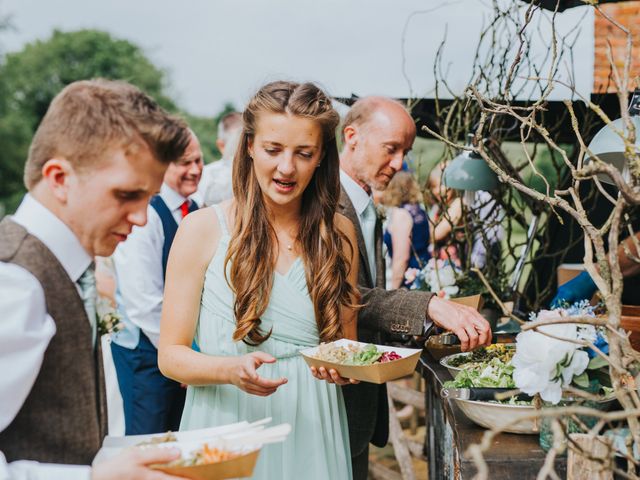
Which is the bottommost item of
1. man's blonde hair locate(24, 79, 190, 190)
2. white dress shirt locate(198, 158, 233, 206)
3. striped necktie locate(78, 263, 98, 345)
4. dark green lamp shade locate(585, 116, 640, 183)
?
striped necktie locate(78, 263, 98, 345)

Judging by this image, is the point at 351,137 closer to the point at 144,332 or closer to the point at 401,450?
the point at 144,332

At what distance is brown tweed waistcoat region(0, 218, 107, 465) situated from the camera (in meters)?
1.19

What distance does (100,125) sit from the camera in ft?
4.17

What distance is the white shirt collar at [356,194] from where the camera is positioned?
2.87m

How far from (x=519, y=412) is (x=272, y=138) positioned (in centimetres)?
101

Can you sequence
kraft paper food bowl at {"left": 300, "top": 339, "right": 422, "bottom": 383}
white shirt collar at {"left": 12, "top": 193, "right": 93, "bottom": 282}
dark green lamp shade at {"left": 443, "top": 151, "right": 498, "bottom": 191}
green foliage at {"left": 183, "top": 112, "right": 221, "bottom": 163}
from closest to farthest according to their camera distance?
white shirt collar at {"left": 12, "top": 193, "right": 93, "bottom": 282}
kraft paper food bowl at {"left": 300, "top": 339, "right": 422, "bottom": 383}
dark green lamp shade at {"left": 443, "top": 151, "right": 498, "bottom": 191}
green foliage at {"left": 183, "top": 112, "right": 221, "bottom": 163}

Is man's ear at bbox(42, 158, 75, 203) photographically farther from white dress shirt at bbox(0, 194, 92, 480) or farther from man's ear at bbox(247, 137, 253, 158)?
man's ear at bbox(247, 137, 253, 158)

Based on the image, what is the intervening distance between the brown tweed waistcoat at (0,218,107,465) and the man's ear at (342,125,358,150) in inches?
79.1

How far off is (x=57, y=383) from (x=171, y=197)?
2.72 meters

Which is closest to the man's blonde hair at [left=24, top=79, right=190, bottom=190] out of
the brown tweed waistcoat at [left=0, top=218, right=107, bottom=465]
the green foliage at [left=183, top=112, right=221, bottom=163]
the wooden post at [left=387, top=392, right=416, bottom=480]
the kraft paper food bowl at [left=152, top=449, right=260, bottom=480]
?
the brown tweed waistcoat at [left=0, top=218, right=107, bottom=465]

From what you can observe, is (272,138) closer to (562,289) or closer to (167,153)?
(167,153)

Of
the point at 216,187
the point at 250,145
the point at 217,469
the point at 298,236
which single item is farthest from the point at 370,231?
the point at 216,187

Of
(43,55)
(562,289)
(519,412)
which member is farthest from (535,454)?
(43,55)

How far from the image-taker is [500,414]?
1.77m
